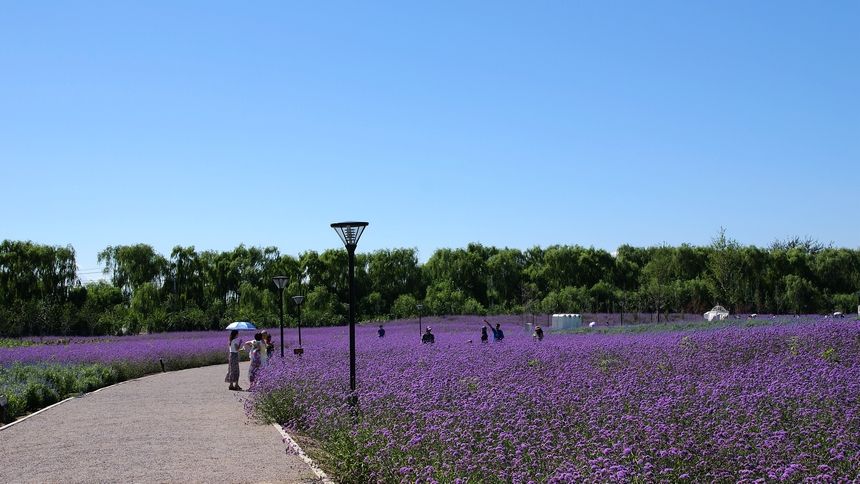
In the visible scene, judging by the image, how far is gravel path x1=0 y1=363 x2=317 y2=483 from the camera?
9.57m

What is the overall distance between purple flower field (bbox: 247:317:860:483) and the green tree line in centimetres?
4725

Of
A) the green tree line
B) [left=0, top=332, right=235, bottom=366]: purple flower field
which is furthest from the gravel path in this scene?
the green tree line

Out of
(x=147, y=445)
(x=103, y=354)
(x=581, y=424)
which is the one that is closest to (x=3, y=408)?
(x=147, y=445)

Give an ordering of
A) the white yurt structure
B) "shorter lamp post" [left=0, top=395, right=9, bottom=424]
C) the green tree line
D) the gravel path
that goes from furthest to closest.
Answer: the green tree line
the white yurt structure
"shorter lamp post" [left=0, top=395, right=9, bottom=424]
the gravel path

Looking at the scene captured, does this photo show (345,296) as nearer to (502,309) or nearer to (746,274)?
(502,309)

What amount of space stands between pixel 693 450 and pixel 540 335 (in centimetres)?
2326

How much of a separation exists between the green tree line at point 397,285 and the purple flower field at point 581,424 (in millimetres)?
47253

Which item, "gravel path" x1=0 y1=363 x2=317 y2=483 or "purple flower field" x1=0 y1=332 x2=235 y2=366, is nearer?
"gravel path" x1=0 y1=363 x2=317 y2=483

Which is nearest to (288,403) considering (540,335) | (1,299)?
(540,335)

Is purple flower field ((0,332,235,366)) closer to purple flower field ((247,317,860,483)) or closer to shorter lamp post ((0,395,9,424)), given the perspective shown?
shorter lamp post ((0,395,9,424))

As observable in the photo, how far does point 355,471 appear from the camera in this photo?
8.19 metres

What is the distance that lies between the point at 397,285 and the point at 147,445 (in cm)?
Answer: 6074

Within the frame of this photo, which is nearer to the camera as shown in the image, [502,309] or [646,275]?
[502,309]

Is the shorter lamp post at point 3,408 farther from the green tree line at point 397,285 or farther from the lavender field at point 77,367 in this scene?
the green tree line at point 397,285
